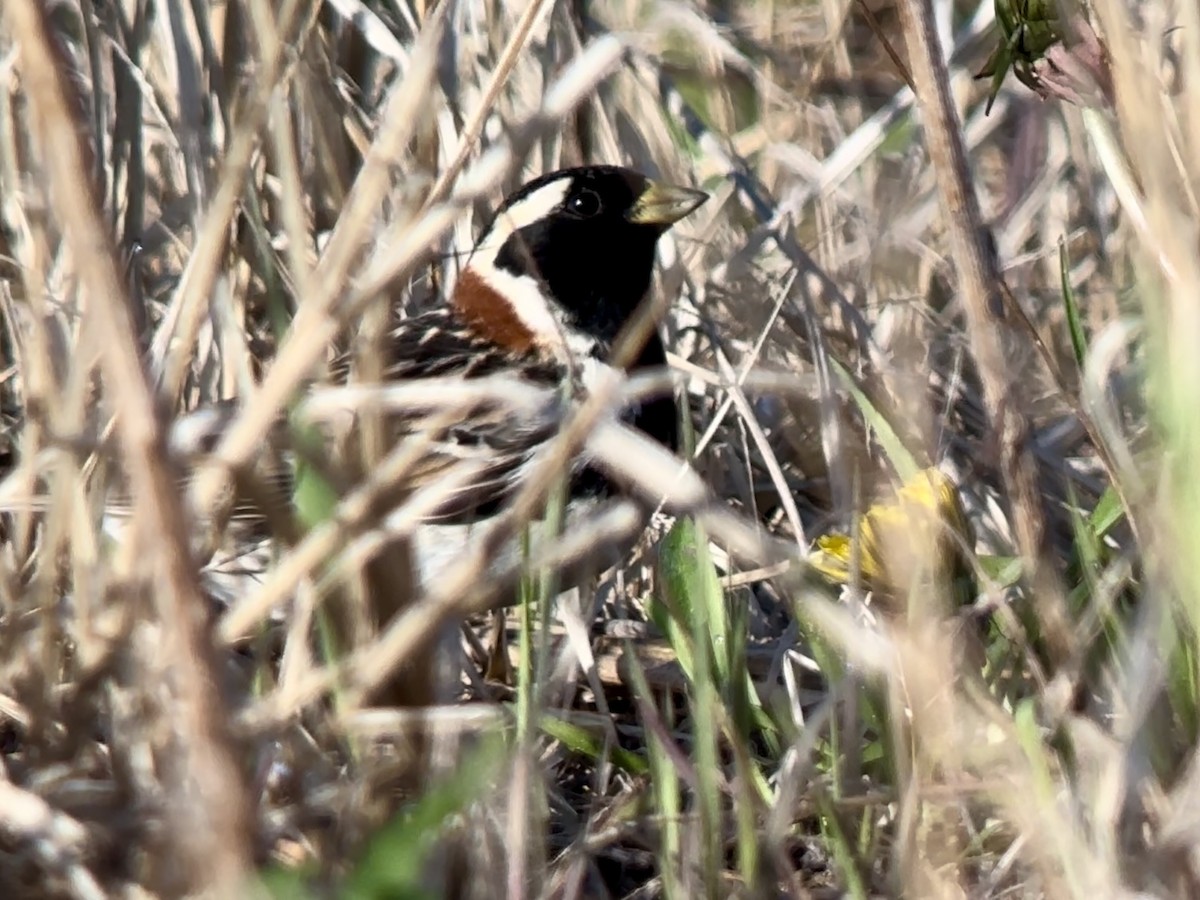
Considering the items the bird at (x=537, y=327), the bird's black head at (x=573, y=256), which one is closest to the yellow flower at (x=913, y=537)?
the bird at (x=537, y=327)

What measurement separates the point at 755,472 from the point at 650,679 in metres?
0.60

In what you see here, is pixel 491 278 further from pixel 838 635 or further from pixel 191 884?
pixel 191 884

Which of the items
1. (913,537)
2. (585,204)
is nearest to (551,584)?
Result: (913,537)

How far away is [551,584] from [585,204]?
3.99ft

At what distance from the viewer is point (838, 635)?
5.39 ft

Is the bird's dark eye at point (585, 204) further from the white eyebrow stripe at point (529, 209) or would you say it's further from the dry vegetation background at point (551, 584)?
the dry vegetation background at point (551, 584)

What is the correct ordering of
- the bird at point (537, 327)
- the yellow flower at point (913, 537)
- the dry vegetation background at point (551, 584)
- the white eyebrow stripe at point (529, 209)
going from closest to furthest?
the dry vegetation background at point (551, 584) → the yellow flower at point (913, 537) → the bird at point (537, 327) → the white eyebrow stripe at point (529, 209)

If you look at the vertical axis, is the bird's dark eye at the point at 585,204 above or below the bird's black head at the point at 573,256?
above

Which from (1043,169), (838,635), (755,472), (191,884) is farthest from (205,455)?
(1043,169)

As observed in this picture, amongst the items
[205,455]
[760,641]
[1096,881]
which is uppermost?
[205,455]

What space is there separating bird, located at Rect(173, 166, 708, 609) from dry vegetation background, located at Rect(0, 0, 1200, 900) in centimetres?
12

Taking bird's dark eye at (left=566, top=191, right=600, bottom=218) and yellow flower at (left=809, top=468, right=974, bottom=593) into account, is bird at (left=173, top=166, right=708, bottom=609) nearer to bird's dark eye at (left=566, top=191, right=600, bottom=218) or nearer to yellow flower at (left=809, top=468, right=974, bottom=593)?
bird's dark eye at (left=566, top=191, right=600, bottom=218)

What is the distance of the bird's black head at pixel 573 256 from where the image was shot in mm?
2914

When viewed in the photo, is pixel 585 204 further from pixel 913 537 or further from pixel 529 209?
pixel 913 537
